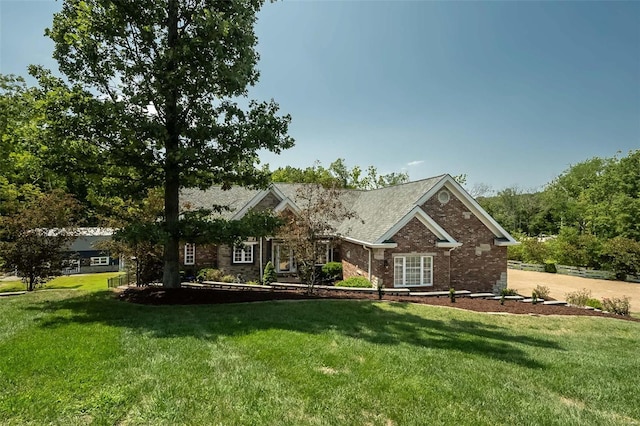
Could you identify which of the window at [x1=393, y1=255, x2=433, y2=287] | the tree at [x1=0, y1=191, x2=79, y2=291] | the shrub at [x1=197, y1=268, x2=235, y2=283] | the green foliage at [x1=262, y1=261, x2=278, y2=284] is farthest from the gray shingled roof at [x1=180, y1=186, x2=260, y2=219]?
the window at [x1=393, y1=255, x2=433, y2=287]

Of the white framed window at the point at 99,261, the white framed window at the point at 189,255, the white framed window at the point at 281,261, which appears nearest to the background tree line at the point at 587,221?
the white framed window at the point at 281,261

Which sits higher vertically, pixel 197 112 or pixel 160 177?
pixel 197 112

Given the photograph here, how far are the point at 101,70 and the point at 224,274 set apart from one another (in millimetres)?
13830

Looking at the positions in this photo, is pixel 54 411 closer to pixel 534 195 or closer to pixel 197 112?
pixel 197 112

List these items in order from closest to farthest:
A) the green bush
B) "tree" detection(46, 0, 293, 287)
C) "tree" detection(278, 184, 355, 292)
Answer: "tree" detection(46, 0, 293, 287), "tree" detection(278, 184, 355, 292), the green bush

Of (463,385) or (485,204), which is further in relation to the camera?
(485,204)

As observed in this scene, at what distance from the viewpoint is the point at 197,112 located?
1091 cm

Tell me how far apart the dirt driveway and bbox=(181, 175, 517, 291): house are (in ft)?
14.7

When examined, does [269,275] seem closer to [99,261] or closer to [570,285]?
[570,285]

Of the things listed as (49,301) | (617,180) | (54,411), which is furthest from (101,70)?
(617,180)

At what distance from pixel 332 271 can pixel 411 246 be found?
5.55 metres

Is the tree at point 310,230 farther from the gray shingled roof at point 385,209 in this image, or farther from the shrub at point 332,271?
the shrub at point 332,271

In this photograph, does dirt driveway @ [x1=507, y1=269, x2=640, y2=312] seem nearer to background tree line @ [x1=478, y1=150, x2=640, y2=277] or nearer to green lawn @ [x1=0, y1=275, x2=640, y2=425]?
background tree line @ [x1=478, y1=150, x2=640, y2=277]

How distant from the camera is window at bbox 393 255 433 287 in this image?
59.9 ft
